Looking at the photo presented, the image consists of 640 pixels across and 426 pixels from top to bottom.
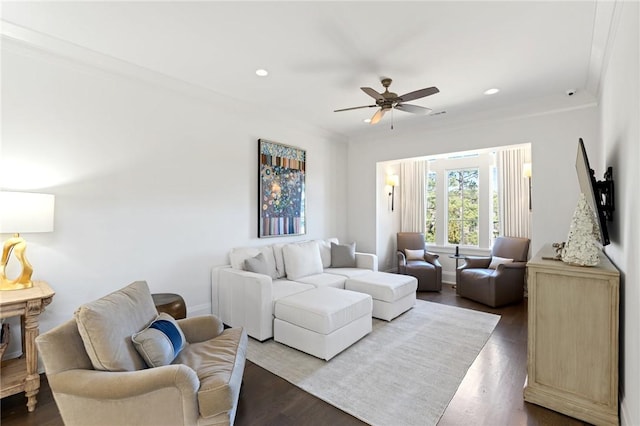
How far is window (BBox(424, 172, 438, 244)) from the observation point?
20.4 ft

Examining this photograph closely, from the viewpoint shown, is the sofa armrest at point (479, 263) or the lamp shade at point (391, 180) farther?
the lamp shade at point (391, 180)

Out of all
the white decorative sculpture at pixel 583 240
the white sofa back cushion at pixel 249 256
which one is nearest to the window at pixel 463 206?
the white decorative sculpture at pixel 583 240

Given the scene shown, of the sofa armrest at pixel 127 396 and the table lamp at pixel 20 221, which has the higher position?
the table lamp at pixel 20 221

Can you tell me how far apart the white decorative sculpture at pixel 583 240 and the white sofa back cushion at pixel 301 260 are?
2868 millimetres

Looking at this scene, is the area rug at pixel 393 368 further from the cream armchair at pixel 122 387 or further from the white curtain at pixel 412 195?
the white curtain at pixel 412 195

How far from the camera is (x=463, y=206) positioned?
587 centimetres

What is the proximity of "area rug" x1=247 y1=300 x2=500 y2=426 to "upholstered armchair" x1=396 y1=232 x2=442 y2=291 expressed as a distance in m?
1.44

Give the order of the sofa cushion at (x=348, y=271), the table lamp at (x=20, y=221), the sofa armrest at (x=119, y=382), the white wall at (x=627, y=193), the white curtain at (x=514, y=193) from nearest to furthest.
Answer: the sofa armrest at (x=119, y=382) → the white wall at (x=627, y=193) → the table lamp at (x=20, y=221) → the sofa cushion at (x=348, y=271) → the white curtain at (x=514, y=193)

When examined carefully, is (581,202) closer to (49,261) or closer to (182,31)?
(182,31)

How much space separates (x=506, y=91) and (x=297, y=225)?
3.38m

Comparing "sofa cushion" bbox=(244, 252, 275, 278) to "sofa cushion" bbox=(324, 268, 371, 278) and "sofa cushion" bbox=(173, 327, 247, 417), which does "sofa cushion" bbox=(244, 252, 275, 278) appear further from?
"sofa cushion" bbox=(173, 327, 247, 417)

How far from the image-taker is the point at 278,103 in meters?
4.05

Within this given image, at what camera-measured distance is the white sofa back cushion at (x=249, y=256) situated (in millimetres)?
3692

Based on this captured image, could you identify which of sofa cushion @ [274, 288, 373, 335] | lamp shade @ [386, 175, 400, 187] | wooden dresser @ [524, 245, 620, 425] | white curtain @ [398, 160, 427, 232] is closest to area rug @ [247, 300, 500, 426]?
sofa cushion @ [274, 288, 373, 335]
